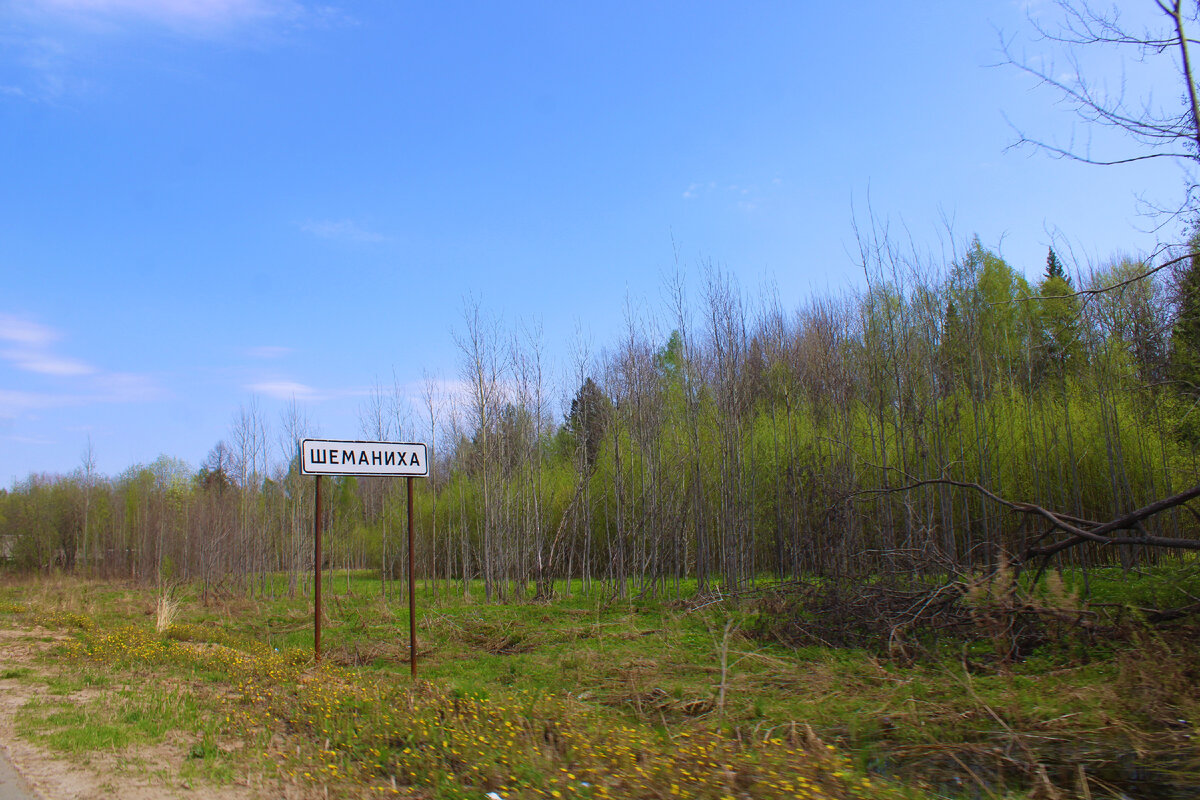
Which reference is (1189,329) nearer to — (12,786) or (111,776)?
(111,776)

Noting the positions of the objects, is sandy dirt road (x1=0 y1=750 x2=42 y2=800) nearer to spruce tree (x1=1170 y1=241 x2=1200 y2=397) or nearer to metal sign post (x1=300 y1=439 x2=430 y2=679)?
metal sign post (x1=300 y1=439 x2=430 y2=679)

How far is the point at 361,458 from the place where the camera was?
7.93 m

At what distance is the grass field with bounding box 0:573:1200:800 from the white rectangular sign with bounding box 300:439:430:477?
213 cm

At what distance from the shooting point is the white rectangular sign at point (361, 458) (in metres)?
7.71

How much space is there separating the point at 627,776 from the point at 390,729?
2.03 meters

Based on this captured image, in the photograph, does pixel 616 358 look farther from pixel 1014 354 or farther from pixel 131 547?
pixel 131 547

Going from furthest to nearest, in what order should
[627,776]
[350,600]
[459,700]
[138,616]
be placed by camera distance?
[350,600]
[138,616]
[459,700]
[627,776]

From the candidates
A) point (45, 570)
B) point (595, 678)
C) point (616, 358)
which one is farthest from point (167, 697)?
point (45, 570)

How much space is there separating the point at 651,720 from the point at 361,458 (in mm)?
4105

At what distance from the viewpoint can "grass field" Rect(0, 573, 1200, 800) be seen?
4176 millimetres

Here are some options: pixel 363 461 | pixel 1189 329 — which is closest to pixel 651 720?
pixel 363 461

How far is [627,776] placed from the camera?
393 centimetres

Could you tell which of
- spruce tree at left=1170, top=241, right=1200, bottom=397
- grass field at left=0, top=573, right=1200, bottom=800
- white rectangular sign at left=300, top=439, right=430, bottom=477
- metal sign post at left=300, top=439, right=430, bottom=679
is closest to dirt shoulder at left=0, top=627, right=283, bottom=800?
grass field at left=0, top=573, right=1200, bottom=800

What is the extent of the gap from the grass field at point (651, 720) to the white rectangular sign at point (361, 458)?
213 centimetres
